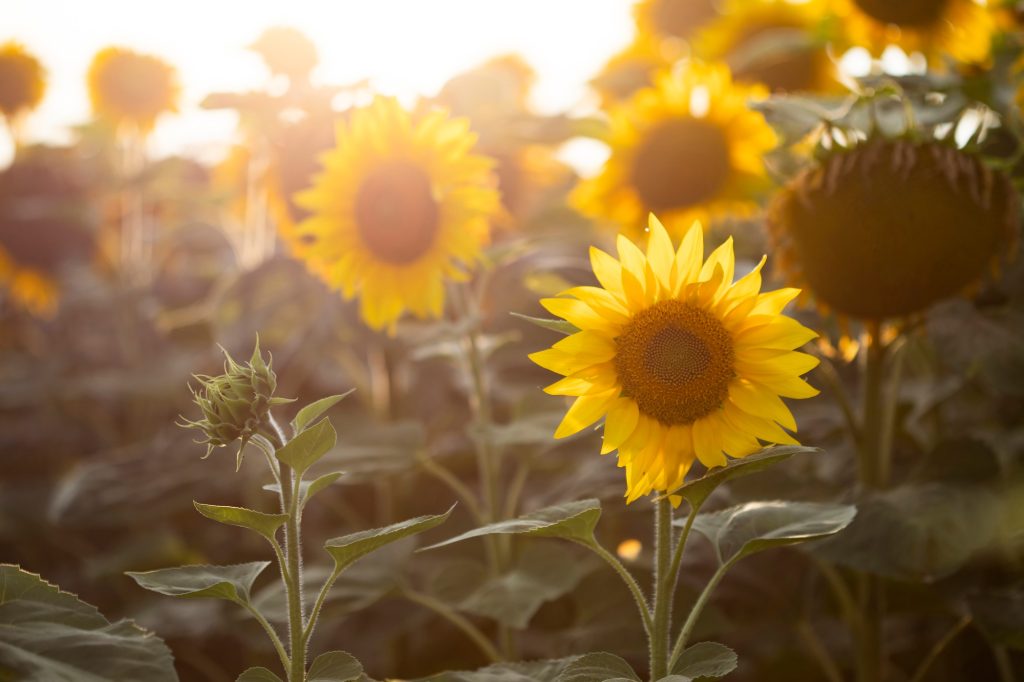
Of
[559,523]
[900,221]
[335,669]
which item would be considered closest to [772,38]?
[900,221]

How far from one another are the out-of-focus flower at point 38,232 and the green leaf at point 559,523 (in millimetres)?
2859

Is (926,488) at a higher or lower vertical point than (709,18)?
lower

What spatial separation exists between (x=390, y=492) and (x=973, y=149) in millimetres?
1202

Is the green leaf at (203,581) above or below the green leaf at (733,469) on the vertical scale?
below

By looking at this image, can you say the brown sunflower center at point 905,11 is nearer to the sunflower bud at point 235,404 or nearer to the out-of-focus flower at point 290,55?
the out-of-focus flower at point 290,55

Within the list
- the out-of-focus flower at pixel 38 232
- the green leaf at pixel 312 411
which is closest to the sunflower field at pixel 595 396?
the green leaf at pixel 312 411

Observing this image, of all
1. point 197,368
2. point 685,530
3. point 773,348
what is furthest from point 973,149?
point 197,368

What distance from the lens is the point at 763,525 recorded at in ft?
3.18

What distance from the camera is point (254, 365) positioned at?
871 mm

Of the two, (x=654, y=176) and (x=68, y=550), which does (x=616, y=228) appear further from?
(x=68, y=550)

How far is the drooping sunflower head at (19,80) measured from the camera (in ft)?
11.2

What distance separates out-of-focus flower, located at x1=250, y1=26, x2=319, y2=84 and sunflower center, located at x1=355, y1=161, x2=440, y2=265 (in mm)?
526

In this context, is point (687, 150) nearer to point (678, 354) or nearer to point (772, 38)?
point (772, 38)

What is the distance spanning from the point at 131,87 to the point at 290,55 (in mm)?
1279
